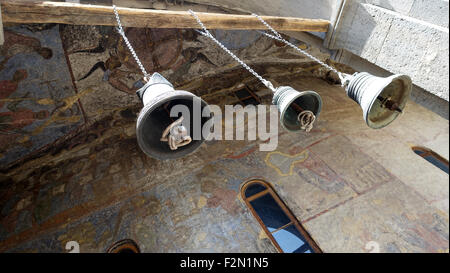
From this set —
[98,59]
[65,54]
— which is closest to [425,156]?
[98,59]

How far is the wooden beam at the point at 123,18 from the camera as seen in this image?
103 inches

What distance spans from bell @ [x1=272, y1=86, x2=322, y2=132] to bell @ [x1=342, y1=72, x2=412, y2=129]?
0.29 m

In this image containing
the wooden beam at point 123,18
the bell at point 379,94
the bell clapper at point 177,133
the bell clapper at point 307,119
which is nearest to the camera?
the bell clapper at point 177,133

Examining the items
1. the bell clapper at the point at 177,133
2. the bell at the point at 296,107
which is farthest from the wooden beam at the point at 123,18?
the bell clapper at the point at 177,133

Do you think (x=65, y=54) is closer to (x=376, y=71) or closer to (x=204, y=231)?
(x=204, y=231)

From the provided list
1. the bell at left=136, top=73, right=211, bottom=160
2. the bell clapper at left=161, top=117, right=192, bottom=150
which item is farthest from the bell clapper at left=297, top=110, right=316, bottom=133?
the bell clapper at left=161, top=117, right=192, bottom=150

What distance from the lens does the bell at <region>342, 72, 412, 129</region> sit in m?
2.02

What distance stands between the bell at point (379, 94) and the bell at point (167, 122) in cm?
116

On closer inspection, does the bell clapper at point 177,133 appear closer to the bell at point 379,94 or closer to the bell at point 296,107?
the bell at point 296,107

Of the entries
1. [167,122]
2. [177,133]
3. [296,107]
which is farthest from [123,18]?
[296,107]

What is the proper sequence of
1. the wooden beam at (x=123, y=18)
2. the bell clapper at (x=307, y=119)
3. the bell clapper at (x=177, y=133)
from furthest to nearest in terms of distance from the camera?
the wooden beam at (x=123, y=18)
the bell clapper at (x=307, y=119)
the bell clapper at (x=177, y=133)

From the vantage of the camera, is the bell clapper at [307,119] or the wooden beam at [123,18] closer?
the bell clapper at [307,119]

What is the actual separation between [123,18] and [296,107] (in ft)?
7.03
